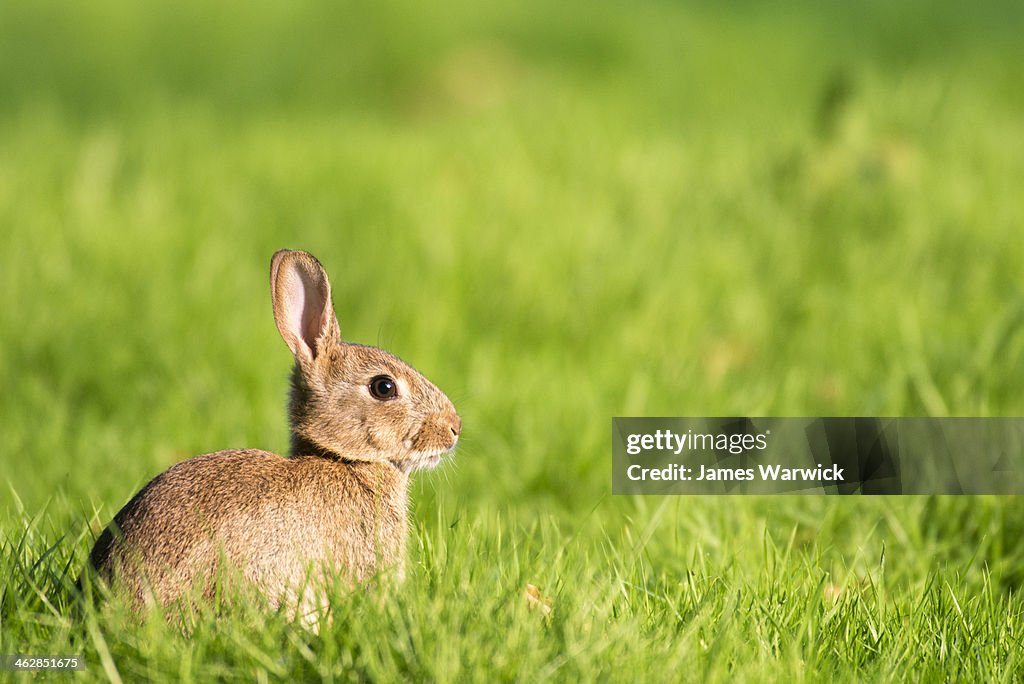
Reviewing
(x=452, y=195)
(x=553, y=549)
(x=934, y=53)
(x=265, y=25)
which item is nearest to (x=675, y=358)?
(x=452, y=195)

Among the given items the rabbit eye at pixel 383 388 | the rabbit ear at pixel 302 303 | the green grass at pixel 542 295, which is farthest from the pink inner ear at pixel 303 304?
the green grass at pixel 542 295

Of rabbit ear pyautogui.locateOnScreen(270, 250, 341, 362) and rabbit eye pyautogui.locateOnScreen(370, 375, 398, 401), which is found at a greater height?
rabbit ear pyautogui.locateOnScreen(270, 250, 341, 362)

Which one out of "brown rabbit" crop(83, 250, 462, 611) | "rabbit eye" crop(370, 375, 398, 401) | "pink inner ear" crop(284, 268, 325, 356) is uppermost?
"pink inner ear" crop(284, 268, 325, 356)

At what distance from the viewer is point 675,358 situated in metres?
5.64

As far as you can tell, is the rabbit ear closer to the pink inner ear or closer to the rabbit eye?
the pink inner ear

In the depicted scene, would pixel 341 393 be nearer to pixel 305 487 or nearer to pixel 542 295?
pixel 305 487

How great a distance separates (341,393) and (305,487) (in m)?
0.30

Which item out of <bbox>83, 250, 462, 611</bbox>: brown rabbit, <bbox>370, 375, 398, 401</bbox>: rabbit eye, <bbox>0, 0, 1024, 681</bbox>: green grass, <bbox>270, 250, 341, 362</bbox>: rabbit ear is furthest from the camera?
<bbox>370, 375, 398, 401</bbox>: rabbit eye

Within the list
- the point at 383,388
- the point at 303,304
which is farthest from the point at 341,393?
the point at 303,304

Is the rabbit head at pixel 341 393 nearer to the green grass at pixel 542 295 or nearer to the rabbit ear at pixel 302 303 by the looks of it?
the rabbit ear at pixel 302 303

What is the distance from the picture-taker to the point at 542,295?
5.89 meters

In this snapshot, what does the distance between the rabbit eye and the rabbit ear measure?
0.50 feet

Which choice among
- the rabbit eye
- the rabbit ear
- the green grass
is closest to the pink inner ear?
the rabbit ear

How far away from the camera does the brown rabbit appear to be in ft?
8.92
